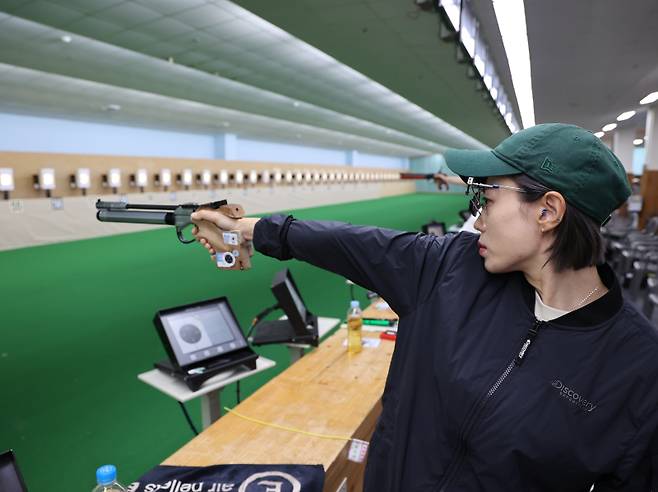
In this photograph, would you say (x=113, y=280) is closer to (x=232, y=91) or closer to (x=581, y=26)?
(x=232, y=91)

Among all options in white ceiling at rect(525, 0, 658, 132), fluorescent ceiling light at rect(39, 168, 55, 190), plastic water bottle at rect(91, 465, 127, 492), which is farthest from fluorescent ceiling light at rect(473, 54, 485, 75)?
fluorescent ceiling light at rect(39, 168, 55, 190)

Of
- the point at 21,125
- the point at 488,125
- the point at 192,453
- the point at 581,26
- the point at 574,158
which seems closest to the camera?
the point at 574,158

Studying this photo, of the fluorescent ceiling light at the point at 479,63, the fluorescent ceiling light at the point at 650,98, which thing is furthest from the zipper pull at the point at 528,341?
the fluorescent ceiling light at the point at 650,98

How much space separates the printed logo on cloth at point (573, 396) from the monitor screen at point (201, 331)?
1406mm

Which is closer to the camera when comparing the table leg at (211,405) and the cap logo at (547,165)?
the cap logo at (547,165)

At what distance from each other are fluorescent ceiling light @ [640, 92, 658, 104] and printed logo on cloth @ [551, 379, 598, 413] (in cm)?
918

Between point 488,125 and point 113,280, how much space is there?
10.6m

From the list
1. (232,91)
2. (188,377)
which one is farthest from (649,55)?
(232,91)

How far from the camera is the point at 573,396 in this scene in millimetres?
779

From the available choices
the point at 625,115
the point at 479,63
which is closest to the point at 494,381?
the point at 479,63

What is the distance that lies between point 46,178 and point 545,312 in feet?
27.9

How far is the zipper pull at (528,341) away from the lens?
823 mm

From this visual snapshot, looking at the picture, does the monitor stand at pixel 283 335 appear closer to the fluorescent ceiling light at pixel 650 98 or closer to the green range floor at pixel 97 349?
the green range floor at pixel 97 349

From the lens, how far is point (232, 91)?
30.3ft
